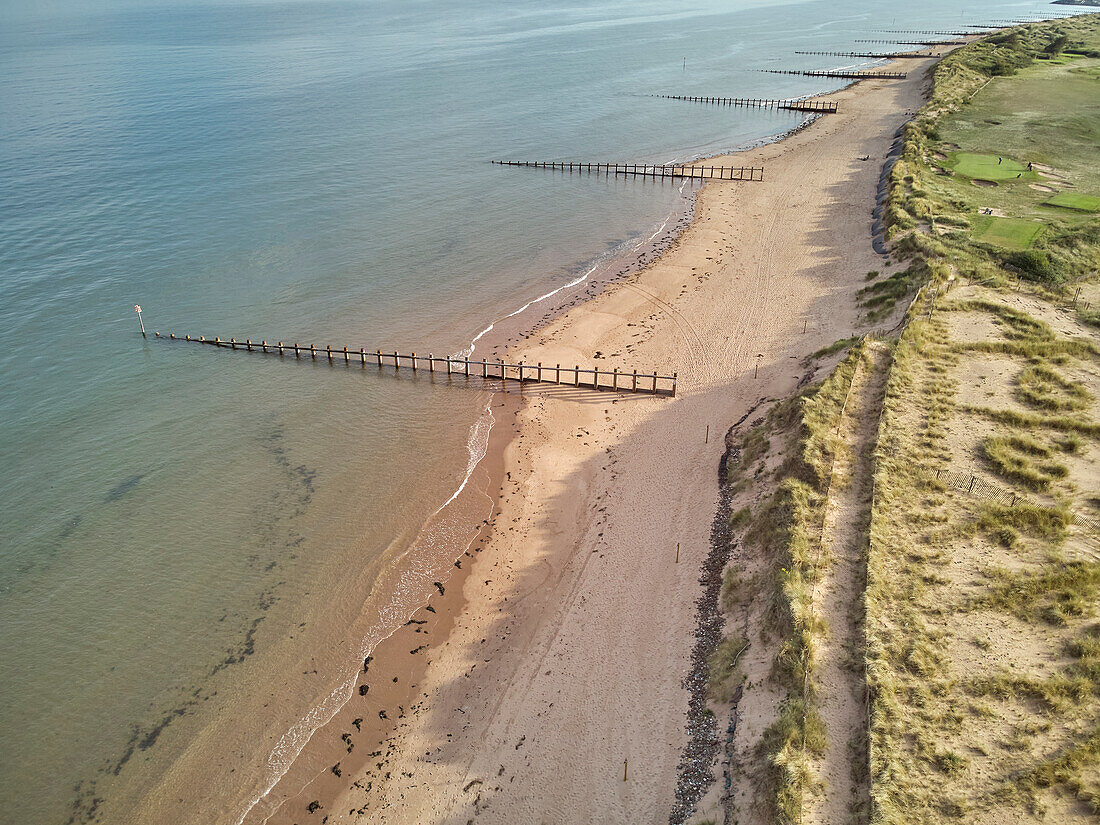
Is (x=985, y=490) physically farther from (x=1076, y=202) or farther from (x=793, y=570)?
(x=1076, y=202)

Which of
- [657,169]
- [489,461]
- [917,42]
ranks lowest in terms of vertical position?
[489,461]

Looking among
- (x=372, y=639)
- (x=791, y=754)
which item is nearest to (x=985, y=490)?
(x=791, y=754)

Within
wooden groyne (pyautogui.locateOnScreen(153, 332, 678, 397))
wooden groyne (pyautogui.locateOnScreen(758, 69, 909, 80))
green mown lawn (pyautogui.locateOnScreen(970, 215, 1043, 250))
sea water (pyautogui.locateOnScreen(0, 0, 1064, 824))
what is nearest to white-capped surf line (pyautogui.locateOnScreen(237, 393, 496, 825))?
sea water (pyautogui.locateOnScreen(0, 0, 1064, 824))

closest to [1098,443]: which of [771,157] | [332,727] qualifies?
[332,727]

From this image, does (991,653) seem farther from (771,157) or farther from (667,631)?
(771,157)

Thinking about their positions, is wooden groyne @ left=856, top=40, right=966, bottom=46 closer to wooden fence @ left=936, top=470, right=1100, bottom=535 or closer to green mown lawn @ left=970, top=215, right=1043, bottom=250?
green mown lawn @ left=970, top=215, right=1043, bottom=250
